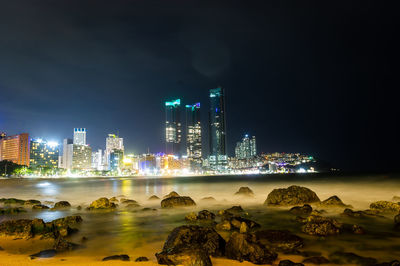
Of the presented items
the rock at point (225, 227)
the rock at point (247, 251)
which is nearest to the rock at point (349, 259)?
the rock at point (247, 251)

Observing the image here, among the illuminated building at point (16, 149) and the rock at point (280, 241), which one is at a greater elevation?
the illuminated building at point (16, 149)

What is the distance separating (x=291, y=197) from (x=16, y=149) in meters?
207

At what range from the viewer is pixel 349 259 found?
265 inches

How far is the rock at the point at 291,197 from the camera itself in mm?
17141

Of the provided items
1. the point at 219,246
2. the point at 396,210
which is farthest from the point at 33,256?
the point at 396,210

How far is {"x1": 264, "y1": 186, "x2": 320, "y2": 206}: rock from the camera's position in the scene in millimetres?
17141

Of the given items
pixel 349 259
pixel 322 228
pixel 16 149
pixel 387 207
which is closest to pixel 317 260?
pixel 349 259

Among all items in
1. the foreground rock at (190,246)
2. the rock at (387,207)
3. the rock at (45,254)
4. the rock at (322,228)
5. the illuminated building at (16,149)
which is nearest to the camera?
the foreground rock at (190,246)

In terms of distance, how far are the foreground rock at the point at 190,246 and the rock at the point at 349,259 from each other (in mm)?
2764

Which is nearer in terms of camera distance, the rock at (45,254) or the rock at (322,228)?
the rock at (45,254)

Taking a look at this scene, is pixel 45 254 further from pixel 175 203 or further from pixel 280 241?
pixel 175 203

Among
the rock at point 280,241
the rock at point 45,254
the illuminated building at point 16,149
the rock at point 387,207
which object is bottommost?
the rock at point 387,207

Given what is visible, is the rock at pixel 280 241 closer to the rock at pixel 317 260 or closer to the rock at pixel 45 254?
the rock at pixel 317 260

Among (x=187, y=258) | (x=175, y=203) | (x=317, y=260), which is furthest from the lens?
(x=175, y=203)
